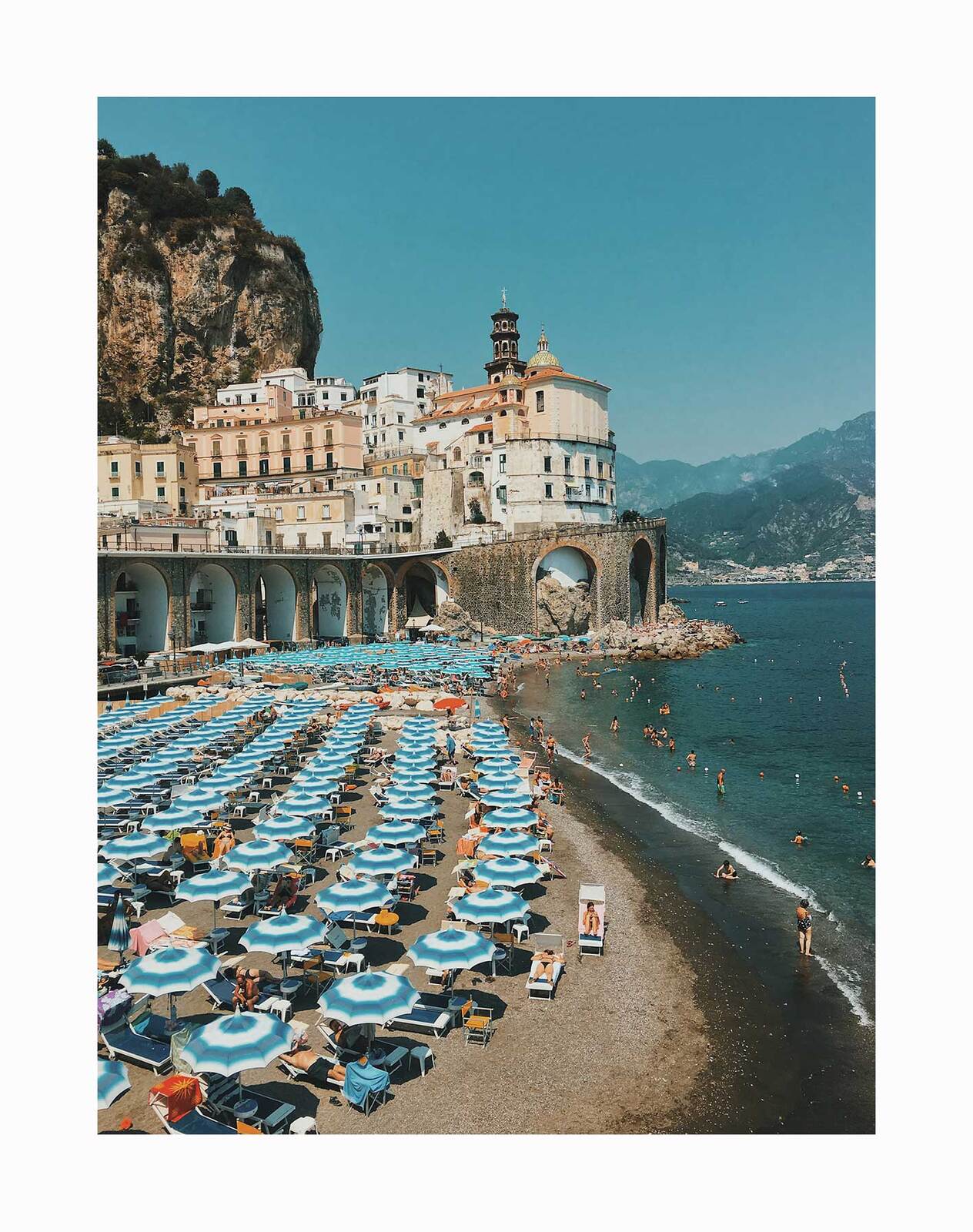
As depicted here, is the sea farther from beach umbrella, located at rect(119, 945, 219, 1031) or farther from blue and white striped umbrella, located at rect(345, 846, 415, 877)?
beach umbrella, located at rect(119, 945, 219, 1031)

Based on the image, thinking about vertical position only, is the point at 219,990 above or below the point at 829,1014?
above

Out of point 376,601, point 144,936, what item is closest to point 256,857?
point 144,936

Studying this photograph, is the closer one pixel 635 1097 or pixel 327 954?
pixel 635 1097

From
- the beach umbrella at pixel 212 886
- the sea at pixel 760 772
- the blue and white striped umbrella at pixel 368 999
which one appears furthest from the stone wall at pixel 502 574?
the blue and white striped umbrella at pixel 368 999

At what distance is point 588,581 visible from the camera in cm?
7512

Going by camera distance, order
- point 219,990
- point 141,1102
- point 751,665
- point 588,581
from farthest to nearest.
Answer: point 588,581
point 751,665
point 219,990
point 141,1102

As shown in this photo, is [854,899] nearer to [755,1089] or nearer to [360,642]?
[755,1089]

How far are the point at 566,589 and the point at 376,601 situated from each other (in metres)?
17.7

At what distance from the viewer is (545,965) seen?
14320 millimetres

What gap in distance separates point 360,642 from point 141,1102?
195 feet

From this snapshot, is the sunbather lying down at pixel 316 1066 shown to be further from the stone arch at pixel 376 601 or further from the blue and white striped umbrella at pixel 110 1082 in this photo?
the stone arch at pixel 376 601

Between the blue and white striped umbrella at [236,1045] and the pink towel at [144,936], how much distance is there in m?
4.28

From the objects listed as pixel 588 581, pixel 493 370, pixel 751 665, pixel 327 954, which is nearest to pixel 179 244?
pixel 493 370
